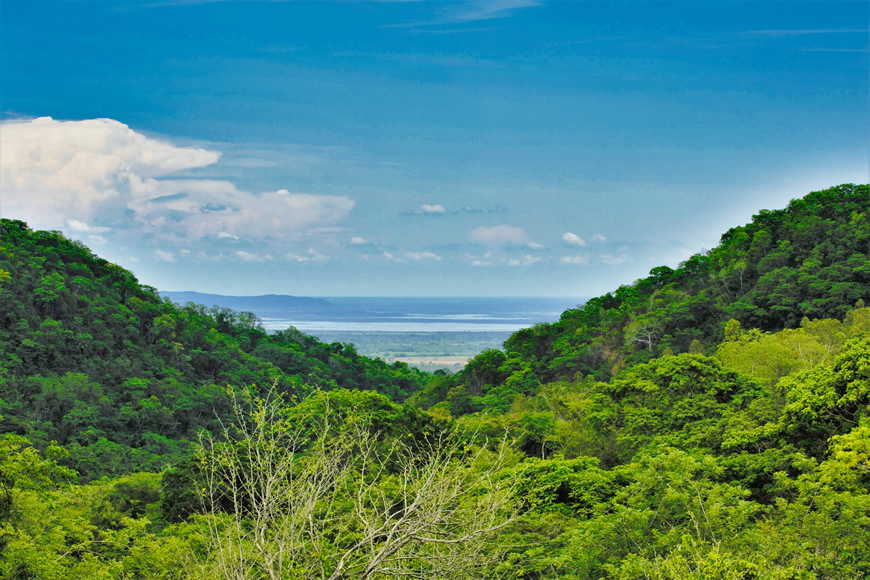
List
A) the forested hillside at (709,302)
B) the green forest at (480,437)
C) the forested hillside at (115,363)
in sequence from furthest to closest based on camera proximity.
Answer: the forested hillside at (115,363) → the forested hillside at (709,302) → the green forest at (480,437)

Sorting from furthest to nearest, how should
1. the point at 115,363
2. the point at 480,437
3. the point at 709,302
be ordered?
the point at 115,363
the point at 709,302
the point at 480,437

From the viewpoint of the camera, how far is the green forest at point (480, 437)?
752cm

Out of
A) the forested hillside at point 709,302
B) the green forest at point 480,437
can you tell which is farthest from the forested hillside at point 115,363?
the forested hillside at point 709,302

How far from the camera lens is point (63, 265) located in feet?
193

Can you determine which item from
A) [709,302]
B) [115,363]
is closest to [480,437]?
[709,302]

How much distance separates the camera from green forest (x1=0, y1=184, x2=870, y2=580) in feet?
24.7

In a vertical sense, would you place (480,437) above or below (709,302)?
below

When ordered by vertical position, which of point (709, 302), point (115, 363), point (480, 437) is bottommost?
point (115, 363)

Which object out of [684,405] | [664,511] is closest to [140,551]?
[664,511]

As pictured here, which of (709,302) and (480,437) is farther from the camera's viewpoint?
(709,302)

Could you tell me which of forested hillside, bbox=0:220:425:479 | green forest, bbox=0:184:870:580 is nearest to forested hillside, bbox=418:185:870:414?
green forest, bbox=0:184:870:580

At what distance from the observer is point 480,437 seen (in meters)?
23.2

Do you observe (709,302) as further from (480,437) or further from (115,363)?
(115,363)

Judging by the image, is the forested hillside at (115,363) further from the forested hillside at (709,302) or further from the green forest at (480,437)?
the forested hillside at (709,302)
